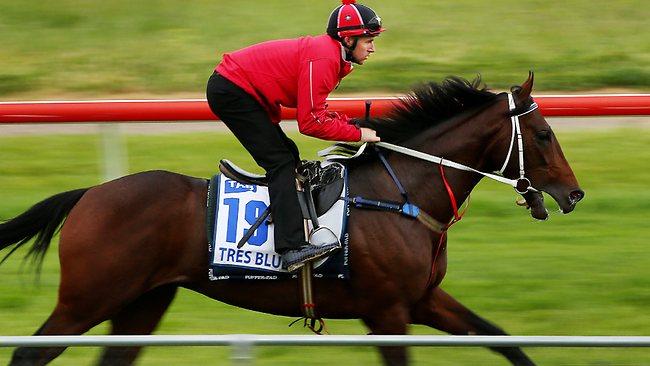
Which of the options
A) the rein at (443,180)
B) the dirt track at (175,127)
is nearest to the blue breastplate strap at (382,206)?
the rein at (443,180)

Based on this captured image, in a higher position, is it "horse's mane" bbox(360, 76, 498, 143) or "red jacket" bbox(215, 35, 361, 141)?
"red jacket" bbox(215, 35, 361, 141)

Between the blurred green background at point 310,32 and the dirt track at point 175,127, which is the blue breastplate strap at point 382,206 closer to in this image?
the dirt track at point 175,127

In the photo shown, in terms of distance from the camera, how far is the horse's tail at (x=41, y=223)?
5738mm

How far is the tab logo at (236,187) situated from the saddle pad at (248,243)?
0.03 m

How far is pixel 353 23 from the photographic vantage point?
5.49m

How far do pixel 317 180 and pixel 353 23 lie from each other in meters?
0.78

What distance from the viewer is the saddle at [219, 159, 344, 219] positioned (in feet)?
18.5

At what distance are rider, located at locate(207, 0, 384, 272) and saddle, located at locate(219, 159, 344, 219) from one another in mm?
82

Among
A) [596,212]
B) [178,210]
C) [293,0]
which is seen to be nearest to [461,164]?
[178,210]

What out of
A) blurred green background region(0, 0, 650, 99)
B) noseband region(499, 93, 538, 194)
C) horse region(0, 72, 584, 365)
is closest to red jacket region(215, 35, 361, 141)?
horse region(0, 72, 584, 365)

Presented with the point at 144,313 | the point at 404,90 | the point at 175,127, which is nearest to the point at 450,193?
the point at 144,313

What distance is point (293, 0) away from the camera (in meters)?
15.6

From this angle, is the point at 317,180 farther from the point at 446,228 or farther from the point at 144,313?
the point at 144,313

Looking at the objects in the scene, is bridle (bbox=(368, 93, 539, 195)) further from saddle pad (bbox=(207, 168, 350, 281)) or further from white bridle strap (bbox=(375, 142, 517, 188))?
saddle pad (bbox=(207, 168, 350, 281))
